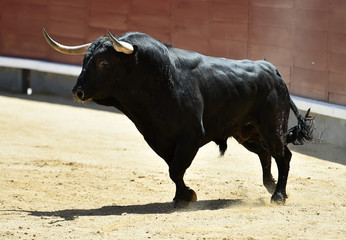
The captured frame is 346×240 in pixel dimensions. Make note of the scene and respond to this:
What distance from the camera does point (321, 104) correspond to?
8.00 metres

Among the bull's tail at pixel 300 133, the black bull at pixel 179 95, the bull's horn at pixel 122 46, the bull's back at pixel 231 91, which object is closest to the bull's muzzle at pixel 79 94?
the black bull at pixel 179 95

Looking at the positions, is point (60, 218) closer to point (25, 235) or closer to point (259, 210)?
point (25, 235)

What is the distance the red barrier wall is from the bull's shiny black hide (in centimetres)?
249

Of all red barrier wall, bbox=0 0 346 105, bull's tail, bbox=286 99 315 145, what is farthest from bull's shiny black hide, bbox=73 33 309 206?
red barrier wall, bbox=0 0 346 105

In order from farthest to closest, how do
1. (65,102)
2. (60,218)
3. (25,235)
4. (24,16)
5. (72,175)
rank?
(24,16)
(65,102)
(72,175)
(60,218)
(25,235)

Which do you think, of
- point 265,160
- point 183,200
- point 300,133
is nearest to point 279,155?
point 265,160

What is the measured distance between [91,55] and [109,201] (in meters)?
1.07

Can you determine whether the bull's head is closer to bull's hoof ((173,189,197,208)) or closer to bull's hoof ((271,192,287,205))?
bull's hoof ((173,189,197,208))

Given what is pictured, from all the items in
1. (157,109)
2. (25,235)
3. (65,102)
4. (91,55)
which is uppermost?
(91,55)

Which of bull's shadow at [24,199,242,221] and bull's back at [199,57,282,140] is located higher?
bull's back at [199,57,282,140]

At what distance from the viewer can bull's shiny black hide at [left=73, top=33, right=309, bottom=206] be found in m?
5.11

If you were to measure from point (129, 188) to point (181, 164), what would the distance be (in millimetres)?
936

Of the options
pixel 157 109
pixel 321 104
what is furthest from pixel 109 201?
pixel 321 104

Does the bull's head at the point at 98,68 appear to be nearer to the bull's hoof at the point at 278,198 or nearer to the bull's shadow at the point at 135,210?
the bull's shadow at the point at 135,210
